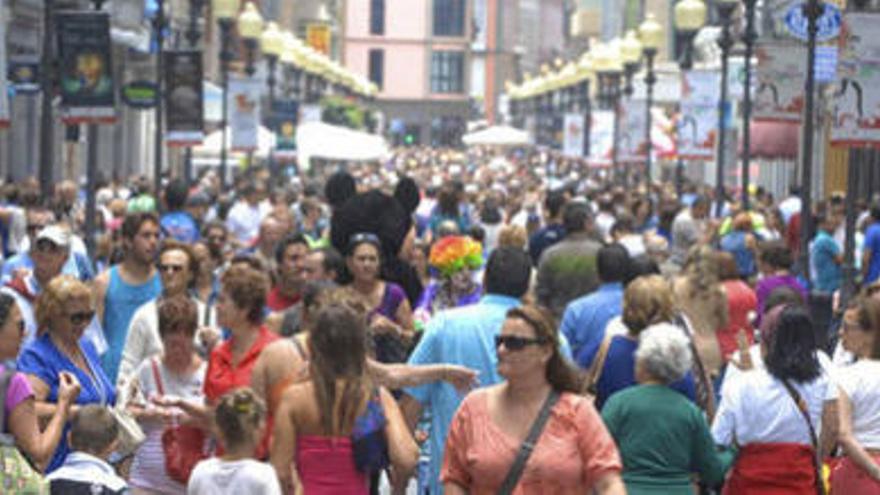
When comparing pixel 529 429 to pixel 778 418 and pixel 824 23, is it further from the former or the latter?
pixel 824 23

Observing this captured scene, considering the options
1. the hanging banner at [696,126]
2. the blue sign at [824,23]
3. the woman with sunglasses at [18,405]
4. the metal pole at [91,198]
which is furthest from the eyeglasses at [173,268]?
the hanging banner at [696,126]

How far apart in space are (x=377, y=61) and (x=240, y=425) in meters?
180

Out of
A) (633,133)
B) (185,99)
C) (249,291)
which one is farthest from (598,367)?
(633,133)

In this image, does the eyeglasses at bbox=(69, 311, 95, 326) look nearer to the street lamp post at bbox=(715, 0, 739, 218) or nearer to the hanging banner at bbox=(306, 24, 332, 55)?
the street lamp post at bbox=(715, 0, 739, 218)

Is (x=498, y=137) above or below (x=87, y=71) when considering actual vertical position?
below

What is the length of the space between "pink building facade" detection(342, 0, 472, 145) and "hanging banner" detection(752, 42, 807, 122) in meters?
155

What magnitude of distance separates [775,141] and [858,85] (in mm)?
28297

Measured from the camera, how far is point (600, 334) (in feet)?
40.9

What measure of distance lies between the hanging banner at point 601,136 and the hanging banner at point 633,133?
8.21m

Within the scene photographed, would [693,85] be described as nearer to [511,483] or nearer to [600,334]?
[600,334]

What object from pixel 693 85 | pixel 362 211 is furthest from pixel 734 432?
→ pixel 693 85

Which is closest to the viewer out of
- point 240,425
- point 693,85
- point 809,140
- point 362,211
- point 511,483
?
point 511,483

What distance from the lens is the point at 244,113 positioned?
4269 cm

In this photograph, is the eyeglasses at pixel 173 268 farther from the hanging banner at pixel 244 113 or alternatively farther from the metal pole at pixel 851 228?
the hanging banner at pixel 244 113
